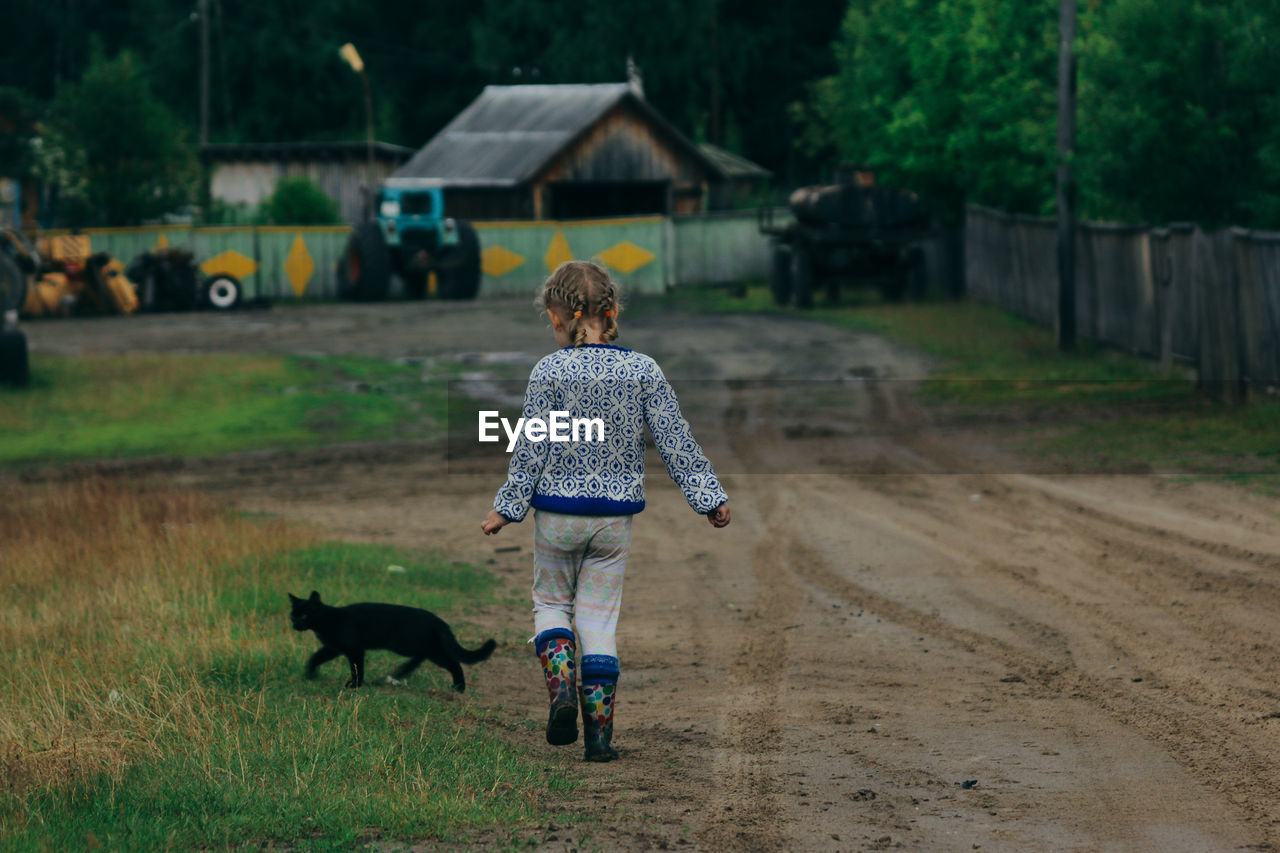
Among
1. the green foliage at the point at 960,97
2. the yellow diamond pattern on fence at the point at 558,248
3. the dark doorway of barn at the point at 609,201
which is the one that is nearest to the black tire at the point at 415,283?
the yellow diamond pattern on fence at the point at 558,248

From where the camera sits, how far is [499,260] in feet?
126

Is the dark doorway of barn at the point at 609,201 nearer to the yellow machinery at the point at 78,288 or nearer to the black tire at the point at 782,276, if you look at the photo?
the black tire at the point at 782,276

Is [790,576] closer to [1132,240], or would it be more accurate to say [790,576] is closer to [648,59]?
[1132,240]

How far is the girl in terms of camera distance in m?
5.67

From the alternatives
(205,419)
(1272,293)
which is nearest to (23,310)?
(205,419)

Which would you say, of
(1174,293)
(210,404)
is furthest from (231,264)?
(1174,293)

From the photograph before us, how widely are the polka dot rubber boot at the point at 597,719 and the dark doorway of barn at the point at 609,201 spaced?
4144cm

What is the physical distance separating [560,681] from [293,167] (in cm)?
5123

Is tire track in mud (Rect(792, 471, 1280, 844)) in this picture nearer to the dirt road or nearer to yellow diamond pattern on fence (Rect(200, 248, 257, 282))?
the dirt road

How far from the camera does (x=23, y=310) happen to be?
3234 centimetres

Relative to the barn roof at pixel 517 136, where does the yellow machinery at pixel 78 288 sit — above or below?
below

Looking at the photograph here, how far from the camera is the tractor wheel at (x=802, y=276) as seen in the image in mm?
31797

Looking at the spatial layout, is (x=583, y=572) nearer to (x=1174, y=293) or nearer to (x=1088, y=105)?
(x=1174, y=293)

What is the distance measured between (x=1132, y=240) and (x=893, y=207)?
11.3 metres
